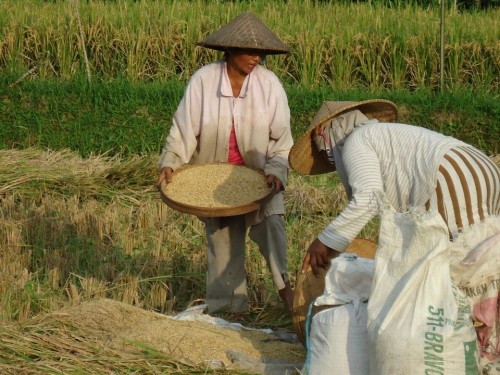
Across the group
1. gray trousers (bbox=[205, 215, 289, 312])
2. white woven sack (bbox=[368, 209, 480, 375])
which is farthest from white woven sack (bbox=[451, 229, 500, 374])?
gray trousers (bbox=[205, 215, 289, 312])

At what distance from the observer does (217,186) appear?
5.25 m

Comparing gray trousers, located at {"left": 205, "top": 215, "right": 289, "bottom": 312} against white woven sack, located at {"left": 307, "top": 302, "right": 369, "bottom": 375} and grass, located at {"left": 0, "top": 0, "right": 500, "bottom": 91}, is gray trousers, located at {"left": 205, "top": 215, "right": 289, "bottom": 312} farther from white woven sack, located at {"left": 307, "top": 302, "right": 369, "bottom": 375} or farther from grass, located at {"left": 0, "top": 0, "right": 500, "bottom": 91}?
grass, located at {"left": 0, "top": 0, "right": 500, "bottom": 91}

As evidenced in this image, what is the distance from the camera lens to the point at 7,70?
11.2m

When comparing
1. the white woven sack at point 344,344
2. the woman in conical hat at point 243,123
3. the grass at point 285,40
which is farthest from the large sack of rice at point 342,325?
the grass at point 285,40

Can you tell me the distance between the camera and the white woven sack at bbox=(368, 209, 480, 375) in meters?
3.43

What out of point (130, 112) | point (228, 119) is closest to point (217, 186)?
point (228, 119)

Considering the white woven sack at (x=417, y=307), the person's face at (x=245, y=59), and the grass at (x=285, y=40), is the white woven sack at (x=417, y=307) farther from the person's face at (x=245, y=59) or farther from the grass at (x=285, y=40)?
the grass at (x=285, y=40)

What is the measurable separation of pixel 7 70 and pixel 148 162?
3.41 meters

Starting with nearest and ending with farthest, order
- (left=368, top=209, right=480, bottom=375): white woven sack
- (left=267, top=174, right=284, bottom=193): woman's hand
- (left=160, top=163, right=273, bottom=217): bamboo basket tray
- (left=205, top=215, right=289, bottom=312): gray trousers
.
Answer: (left=368, top=209, right=480, bottom=375): white woven sack → (left=160, top=163, right=273, bottom=217): bamboo basket tray → (left=267, top=174, right=284, bottom=193): woman's hand → (left=205, top=215, right=289, bottom=312): gray trousers

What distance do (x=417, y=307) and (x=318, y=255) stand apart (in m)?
0.70

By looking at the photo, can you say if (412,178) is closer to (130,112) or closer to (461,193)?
(461,193)

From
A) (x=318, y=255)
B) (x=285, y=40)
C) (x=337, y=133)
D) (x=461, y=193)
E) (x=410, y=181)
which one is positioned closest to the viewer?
(x=461, y=193)

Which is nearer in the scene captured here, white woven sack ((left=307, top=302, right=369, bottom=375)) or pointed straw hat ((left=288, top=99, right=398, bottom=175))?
white woven sack ((left=307, top=302, right=369, bottom=375))

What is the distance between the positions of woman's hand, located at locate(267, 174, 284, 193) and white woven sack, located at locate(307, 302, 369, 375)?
1.58 meters
